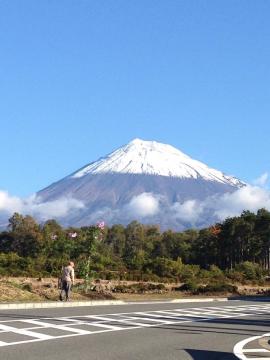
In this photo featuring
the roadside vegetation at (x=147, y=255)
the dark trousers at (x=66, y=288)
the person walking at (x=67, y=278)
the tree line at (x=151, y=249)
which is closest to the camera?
the person walking at (x=67, y=278)

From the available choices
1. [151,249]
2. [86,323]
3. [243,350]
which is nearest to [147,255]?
[151,249]

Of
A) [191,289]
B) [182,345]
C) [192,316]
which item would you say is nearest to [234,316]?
[192,316]

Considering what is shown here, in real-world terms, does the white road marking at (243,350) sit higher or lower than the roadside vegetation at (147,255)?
lower

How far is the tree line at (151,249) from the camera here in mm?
51281

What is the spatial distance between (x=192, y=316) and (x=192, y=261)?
6464 cm

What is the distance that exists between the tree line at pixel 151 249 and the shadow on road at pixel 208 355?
106 feet

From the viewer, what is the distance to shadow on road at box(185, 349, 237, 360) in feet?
36.3

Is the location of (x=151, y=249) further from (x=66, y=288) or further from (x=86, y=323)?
(x=86, y=323)

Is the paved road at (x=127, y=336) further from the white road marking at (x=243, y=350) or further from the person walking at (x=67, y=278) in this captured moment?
the person walking at (x=67, y=278)

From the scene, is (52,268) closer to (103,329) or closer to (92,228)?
→ (92,228)

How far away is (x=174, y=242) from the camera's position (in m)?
92.6

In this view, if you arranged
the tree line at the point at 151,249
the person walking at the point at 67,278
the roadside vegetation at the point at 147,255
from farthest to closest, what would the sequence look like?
the tree line at the point at 151,249 → the roadside vegetation at the point at 147,255 → the person walking at the point at 67,278

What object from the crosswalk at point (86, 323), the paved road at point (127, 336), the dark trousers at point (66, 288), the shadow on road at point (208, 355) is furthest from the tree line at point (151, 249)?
the shadow on road at point (208, 355)

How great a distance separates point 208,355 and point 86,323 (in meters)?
5.16
